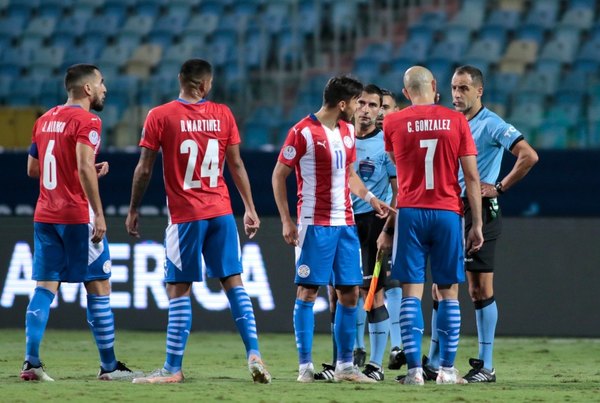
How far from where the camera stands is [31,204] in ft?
42.7

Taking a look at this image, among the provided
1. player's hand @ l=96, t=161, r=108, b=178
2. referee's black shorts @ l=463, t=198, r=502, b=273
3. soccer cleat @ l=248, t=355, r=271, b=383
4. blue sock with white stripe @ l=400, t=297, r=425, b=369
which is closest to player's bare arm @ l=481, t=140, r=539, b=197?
referee's black shorts @ l=463, t=198, r=502, b=273

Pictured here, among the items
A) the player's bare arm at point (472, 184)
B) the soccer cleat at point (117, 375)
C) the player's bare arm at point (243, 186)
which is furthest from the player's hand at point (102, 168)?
the player's bare arm at point (472, 184)

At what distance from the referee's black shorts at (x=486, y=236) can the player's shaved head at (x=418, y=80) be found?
3.36 feet

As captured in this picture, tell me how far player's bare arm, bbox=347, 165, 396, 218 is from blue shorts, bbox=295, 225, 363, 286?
0.72 ft

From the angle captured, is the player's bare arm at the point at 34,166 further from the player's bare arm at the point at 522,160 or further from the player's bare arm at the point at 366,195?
the player's bare arm at the point at 522,160

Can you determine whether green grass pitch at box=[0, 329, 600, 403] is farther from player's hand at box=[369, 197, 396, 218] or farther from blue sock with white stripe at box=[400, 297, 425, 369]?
player's hand at box=[369, 197, 396, 218]

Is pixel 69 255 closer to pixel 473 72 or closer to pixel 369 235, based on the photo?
pixel 369 235

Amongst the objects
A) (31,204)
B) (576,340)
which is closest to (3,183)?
(31,204)

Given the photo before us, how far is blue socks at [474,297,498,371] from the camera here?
8320 millimetres

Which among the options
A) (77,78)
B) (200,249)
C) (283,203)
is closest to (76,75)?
(77,78)

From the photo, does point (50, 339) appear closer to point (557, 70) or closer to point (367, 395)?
point (367, 395)

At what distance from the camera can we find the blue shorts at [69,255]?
7984mm

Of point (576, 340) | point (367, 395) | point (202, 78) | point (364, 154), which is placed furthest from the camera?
point (576, 340)

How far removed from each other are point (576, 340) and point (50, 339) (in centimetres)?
531
